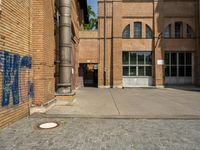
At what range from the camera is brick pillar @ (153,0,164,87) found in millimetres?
24266

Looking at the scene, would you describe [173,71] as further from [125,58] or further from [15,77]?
[15,77]

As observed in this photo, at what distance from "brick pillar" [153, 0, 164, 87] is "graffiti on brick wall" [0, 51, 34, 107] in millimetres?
17932

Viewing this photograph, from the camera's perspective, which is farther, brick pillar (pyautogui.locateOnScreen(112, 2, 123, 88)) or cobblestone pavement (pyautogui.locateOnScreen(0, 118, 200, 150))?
brick pillar (pyautogui.locateOnScreen(112, 2, 123, 88))

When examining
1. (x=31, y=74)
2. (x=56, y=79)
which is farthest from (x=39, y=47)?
(x=56, y=79)

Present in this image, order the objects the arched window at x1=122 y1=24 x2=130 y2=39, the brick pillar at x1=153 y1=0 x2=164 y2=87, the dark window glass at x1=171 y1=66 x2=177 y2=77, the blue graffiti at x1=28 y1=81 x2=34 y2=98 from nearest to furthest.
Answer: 1. the blue graffiti at x1=28 y1=81 x2=34 y2=98
2. the brick pillar at x1=153 y1=0 x2=164 y2=87
3. the arched window at x1=122 y1=24 x2=130 y2=39
4. the dark window glass at x1=171 y1=66 x2=177 y2=77

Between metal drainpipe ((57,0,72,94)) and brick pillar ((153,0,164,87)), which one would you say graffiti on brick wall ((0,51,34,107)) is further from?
brick pillar ((153,0,164,87))

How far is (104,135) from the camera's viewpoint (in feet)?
19.1

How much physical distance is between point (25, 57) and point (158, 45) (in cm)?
1889

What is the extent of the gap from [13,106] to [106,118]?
3.09 metres

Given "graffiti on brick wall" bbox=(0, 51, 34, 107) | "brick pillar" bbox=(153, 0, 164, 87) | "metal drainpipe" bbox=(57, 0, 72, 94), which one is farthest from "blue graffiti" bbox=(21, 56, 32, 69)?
"brick pillar" bbox=(153, 0, 164, 87)

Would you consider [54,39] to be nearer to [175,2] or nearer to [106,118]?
[106,118]

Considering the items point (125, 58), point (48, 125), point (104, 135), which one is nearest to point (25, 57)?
point (48, 125)

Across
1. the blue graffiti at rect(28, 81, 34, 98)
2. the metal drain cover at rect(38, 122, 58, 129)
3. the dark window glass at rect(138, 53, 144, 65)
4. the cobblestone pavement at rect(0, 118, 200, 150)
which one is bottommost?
the cobblestone pavement at rect(0, 118, 200, 150)

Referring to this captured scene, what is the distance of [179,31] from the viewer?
25.1 m
